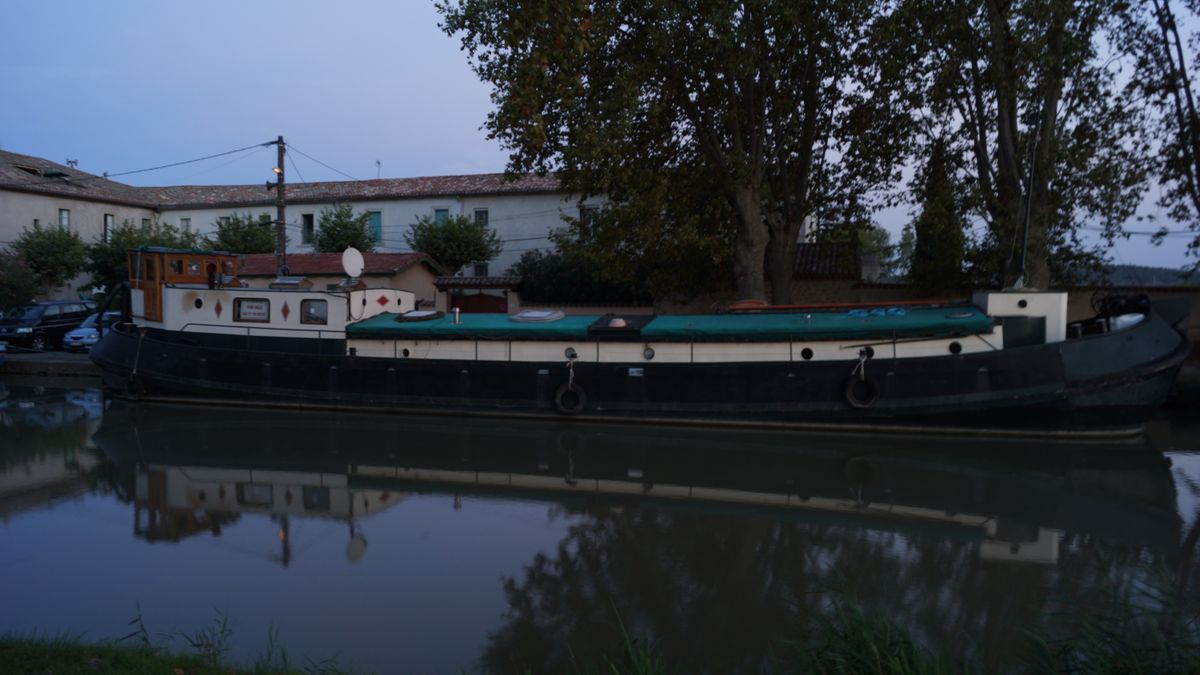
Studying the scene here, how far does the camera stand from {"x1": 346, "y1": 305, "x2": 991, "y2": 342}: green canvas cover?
13281mm

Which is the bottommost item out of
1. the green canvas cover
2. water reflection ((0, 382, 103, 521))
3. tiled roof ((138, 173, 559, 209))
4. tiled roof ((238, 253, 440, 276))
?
water reflection ((0, 382, 103, 521))

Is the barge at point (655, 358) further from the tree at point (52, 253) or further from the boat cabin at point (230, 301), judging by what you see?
the tree at point (52, 253)

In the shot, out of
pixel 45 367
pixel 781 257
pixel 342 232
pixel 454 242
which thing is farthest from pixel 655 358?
pixel 342 232

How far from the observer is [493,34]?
1343 centimetres

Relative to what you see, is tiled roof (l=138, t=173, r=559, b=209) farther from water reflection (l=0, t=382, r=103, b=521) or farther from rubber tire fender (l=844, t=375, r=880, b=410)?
rubber tire fender (l=844, t=375, r=880, b=410)

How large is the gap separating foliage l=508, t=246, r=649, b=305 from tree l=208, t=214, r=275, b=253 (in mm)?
13053

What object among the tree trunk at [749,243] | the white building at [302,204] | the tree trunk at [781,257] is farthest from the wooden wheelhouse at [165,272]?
the white building at [302,204]

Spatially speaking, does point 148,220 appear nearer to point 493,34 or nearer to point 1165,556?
point 493,34

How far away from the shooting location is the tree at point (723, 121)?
15.6 metres

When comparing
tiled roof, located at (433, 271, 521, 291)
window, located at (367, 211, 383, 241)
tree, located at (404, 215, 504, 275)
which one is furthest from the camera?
window, located at (367, 211, 383, 241)

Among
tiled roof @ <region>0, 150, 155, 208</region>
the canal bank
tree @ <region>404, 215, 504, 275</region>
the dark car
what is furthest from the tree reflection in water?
tiled roof @ <region>0, 150, 155, 208</region>

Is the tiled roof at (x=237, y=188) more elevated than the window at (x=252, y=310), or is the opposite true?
the tiled roof at (x=237, y=188)

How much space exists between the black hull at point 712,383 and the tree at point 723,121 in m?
4.32

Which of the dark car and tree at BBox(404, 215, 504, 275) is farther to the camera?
tree at BBox(404, 215, 504, 275)
